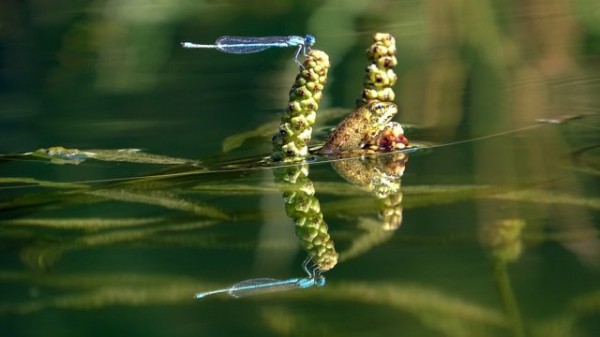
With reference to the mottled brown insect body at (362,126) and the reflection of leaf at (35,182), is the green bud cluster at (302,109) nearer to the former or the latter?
the mottled brown insect body at (362,126)

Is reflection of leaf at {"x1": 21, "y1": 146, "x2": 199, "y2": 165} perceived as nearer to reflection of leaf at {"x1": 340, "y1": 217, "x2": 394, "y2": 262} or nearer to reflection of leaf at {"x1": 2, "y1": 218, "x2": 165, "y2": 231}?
reflection of leaf at {"x1": 2, "y1": 218, "x2": 165, "y2": 231}

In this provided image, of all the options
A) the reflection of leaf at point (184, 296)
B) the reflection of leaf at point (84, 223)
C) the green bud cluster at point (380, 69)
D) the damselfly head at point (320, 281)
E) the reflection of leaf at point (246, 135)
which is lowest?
the reflection of leaf at point (184, 296)

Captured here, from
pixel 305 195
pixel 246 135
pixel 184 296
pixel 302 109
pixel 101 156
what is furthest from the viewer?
pixel 246 135

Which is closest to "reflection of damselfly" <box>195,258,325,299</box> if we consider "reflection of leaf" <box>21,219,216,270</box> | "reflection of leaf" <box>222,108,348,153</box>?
"reflection of leaf" <box>21,219,216,270</box>

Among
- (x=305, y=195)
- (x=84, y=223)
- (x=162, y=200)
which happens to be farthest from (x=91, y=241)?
(x=305, y=195)

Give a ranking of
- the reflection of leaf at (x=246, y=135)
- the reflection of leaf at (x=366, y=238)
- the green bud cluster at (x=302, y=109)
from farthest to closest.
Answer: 1. the reflection of leaf at (x=246, y=135)
2. the green bud cluster at (x=302, y=109)
3. the reflection of leaf at (x=366, y=238)

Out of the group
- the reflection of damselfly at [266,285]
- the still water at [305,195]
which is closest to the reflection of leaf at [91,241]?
the still water at [305,195]

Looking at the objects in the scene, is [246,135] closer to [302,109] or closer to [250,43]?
[250,43]
